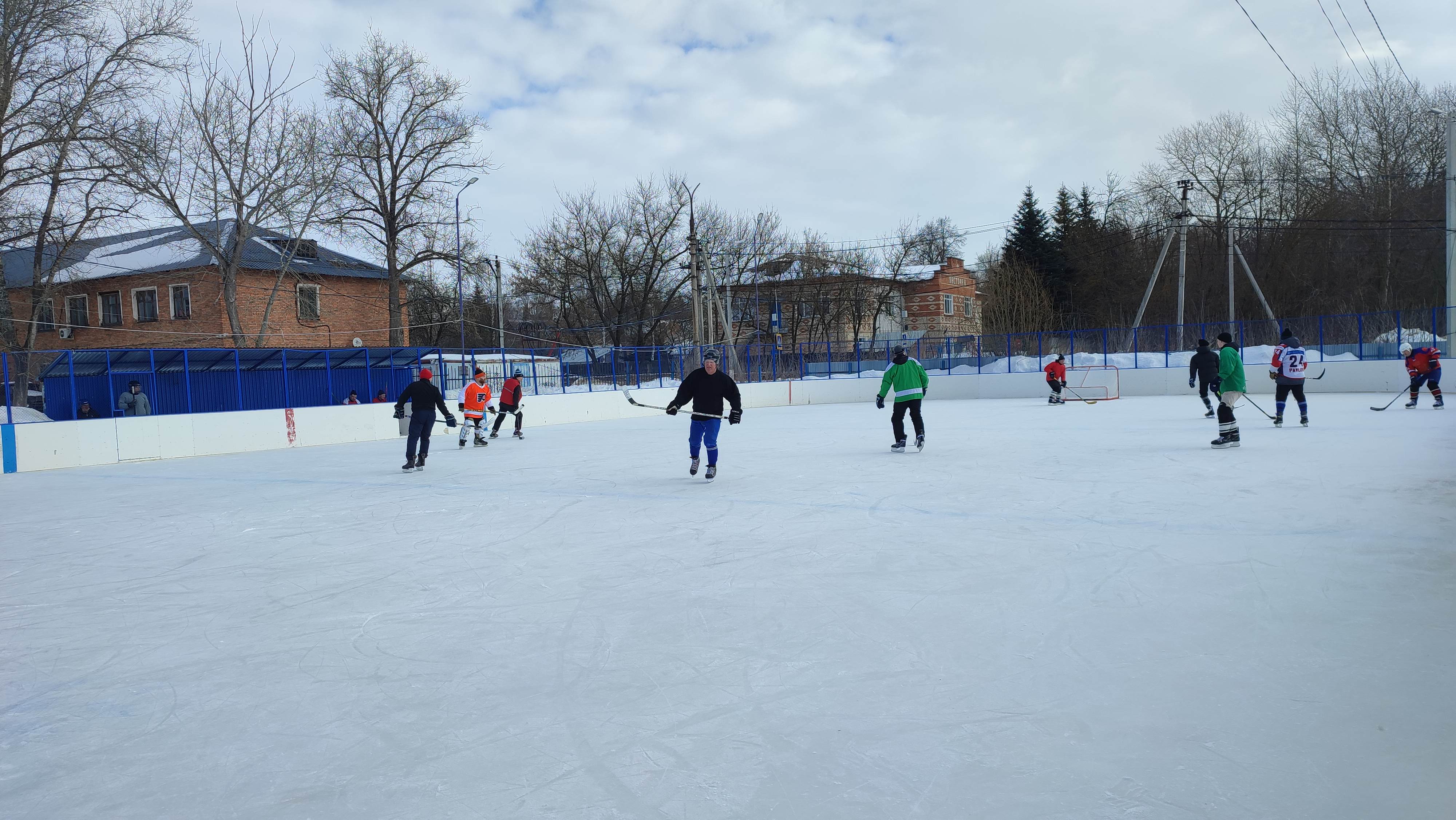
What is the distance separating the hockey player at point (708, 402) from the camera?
11.4 meters

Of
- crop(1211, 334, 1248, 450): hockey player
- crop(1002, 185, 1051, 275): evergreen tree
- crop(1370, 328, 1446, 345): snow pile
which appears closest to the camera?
crop(1211, 334, 1248, 450): hockey player

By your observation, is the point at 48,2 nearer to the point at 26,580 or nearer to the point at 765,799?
the point at 26,580

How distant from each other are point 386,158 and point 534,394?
1744 cm

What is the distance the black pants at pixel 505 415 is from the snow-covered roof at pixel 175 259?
66.9ft

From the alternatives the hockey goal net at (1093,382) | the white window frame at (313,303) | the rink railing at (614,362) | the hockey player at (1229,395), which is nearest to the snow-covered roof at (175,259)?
the white window frame at (313,303)

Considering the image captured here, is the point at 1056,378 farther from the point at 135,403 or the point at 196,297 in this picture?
the point at 196,297

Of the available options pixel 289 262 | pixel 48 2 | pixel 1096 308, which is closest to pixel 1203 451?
pixel 48 2

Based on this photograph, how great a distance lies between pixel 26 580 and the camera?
6.88 meters

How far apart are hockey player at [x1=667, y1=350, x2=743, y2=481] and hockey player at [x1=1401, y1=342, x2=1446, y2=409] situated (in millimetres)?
15095

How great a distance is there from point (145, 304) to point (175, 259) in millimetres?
2287

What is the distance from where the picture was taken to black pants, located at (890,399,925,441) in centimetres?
1375

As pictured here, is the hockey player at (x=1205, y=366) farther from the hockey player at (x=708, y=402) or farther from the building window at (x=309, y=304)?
the building window at (x=309, y=304)

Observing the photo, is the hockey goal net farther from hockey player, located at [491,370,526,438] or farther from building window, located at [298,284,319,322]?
building window, located at [298,284,319,322]

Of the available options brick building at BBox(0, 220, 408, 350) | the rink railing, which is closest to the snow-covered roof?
brick building at BBox(0, 220, 408, 350)
